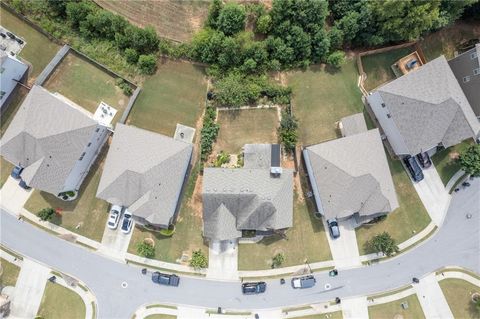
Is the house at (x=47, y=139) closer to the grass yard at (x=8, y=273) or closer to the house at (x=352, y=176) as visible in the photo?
the grass yard at (x=8, y=273)

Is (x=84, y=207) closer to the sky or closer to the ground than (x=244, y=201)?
closer to the sky

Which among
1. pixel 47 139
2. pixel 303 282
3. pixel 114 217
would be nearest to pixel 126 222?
pixel 114 217

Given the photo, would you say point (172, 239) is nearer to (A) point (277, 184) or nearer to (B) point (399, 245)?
(A) point (277, 184)

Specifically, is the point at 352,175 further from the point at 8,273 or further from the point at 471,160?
the point at 8,273

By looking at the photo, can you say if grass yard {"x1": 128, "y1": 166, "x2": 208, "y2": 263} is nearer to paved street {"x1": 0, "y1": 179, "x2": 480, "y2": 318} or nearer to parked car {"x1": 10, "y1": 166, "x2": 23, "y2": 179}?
paved street {"x1": 0, "y1": 179, "x2": 480, "y2": 318}

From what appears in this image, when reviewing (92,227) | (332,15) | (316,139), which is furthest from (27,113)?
(332,15)

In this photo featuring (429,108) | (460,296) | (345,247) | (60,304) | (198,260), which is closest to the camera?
(429,108)

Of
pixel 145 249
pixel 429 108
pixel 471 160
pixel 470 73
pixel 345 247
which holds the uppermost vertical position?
pixel 470 73
